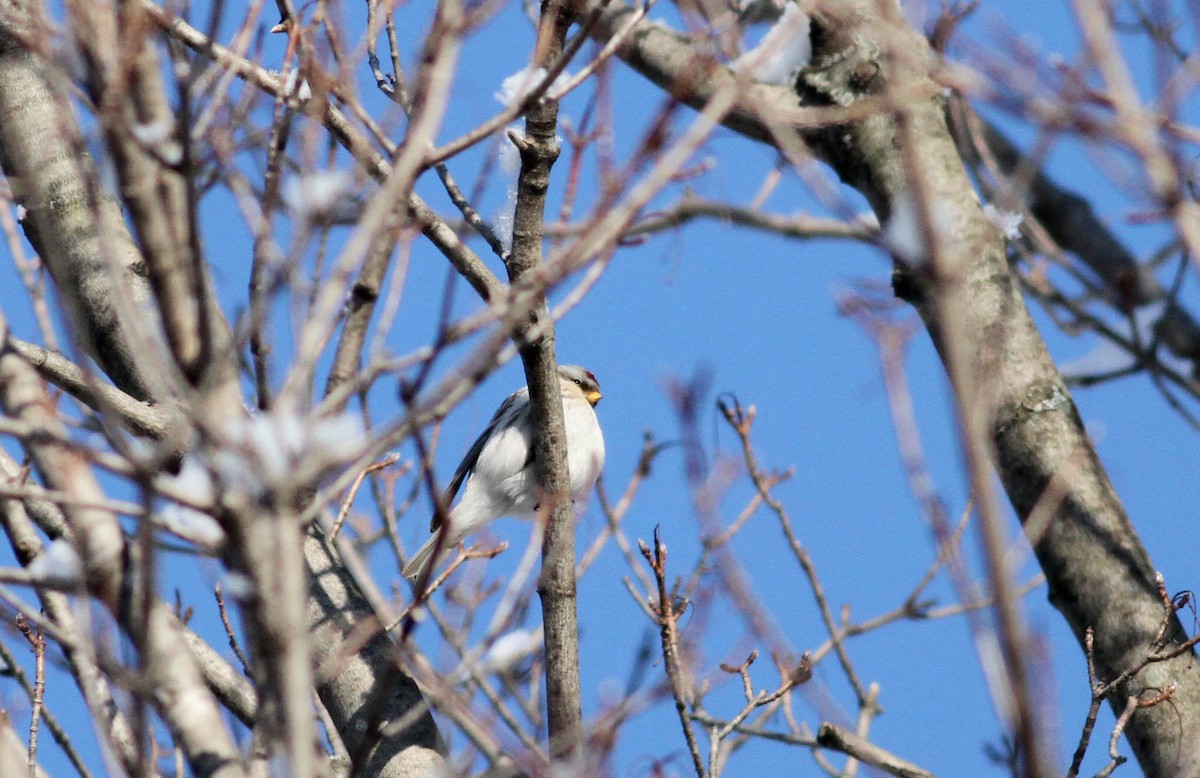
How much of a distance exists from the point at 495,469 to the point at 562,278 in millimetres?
2967

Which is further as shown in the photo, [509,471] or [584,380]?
[584,380]

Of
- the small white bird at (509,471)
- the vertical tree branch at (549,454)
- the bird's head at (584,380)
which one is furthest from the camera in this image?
the bird's head at (584,380)

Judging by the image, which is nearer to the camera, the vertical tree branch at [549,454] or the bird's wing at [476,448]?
the vertical tree branch at [549,454]

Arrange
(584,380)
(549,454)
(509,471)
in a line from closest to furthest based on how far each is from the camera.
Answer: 1. (549,454)
2. (509,471)
3. (584,380)

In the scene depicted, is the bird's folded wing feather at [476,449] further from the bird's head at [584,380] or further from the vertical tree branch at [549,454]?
the vertical tree branch at [549,454]

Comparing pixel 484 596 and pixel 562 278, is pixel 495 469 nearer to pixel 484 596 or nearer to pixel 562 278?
pixel 484 596

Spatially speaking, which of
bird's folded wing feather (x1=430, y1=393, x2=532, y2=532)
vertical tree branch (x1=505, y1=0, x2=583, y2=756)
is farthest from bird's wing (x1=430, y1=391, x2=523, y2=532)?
vertical tree branch (x1=505, y1=0, x2=583, y2=756)

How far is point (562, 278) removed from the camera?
60.2 inches

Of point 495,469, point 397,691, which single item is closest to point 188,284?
point 397,691

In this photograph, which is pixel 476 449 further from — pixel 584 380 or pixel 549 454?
pixel 549 454

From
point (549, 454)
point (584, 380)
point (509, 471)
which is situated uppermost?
point (584, 380)

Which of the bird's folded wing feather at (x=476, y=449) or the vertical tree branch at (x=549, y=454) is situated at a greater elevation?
the bird's folded wing feather at (x=476, y=449)

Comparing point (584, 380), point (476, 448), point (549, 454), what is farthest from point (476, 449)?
point (549, 454)

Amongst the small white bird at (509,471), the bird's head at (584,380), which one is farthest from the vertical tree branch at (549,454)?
the bird's head at (584,380)
